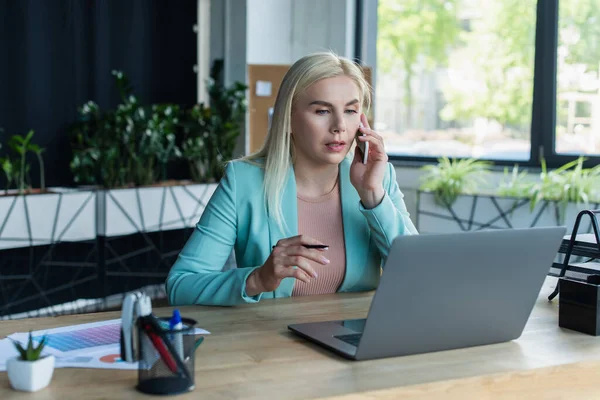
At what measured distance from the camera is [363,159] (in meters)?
2.11

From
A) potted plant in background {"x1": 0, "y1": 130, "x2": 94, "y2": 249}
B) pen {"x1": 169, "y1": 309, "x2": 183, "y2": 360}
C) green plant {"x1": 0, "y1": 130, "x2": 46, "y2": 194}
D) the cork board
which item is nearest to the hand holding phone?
pen {"x1": 169, "y1": 309, "x2": 183, "y2": 360}

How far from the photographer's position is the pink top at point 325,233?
2.11m

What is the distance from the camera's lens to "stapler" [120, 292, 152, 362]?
1.22 metres

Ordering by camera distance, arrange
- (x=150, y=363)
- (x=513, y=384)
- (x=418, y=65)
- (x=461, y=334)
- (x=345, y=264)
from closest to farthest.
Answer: (x=150, y=363), (x=513, y=384), (x=461, y=334), (x=345, y=264), (x=418, y=65)

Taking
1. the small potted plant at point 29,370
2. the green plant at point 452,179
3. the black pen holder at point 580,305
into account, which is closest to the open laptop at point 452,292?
the black pen holder at point 580,305

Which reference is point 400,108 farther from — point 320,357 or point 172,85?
point 320,357

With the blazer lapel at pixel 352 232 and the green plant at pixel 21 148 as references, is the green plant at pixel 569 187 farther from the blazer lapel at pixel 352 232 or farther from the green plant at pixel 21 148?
the green plant at pixel 21 148

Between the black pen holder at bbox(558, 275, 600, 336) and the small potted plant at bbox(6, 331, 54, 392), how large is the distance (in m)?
1.05

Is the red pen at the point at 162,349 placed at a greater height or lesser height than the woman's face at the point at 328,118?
lesser

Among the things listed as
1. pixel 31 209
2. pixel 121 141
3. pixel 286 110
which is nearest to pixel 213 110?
pixel 121 141

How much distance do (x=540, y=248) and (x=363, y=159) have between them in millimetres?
749

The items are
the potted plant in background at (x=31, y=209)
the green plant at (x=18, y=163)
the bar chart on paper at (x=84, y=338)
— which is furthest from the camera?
the green plant at (x=18, y=163)

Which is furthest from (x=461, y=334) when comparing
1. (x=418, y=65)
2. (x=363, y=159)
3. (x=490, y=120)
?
(x=418, y=65)

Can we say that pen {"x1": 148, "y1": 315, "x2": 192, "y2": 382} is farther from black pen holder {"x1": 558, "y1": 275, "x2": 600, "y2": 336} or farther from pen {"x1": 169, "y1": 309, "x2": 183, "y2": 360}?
black pen holder {"x1": 558, "y1": 275, "x2": 600, "y2": 336}
